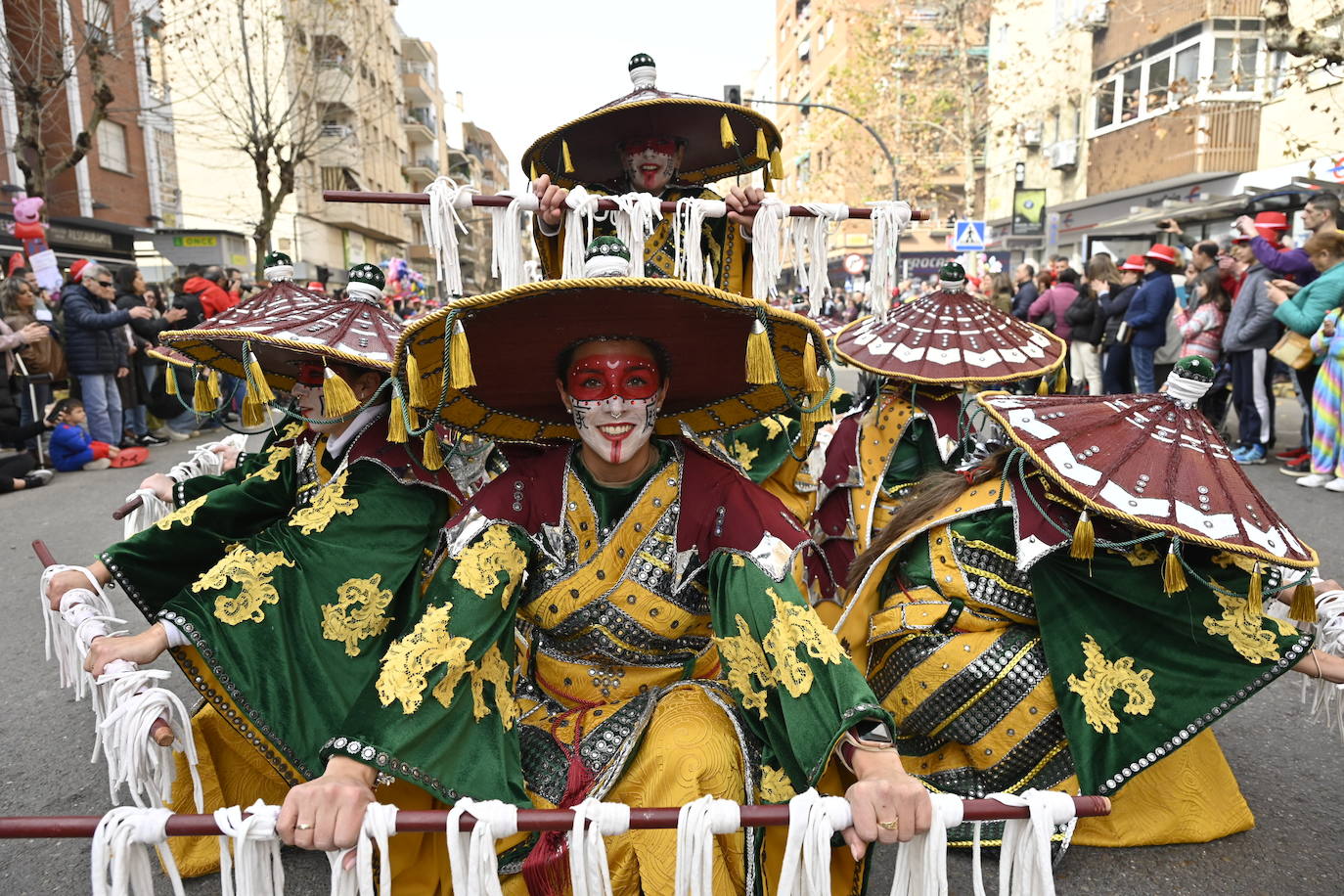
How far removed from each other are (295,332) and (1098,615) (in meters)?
2.40

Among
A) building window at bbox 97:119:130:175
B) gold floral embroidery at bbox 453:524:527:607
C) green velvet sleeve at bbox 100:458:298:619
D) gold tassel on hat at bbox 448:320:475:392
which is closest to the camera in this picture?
gold tassel on hat at bbox 448:320:475:392

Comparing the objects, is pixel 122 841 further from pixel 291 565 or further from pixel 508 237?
pixel 508 237

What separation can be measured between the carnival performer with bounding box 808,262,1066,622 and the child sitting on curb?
770cm

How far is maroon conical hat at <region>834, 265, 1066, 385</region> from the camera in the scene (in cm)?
371

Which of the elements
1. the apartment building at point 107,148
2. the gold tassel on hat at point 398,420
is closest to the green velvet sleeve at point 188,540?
the gold tassel on hat at point 398,420

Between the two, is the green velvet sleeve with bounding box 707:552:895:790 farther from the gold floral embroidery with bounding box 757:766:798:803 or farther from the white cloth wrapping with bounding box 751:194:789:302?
the white cloth wrapping with bounding box 751:194:789:302

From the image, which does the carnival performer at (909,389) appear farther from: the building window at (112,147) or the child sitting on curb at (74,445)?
the building window at (112,147)

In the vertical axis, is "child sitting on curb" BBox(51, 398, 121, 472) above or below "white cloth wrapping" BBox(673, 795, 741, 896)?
below

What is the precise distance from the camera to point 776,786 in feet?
6.61

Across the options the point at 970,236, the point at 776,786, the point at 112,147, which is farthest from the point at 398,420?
the point at 112,147

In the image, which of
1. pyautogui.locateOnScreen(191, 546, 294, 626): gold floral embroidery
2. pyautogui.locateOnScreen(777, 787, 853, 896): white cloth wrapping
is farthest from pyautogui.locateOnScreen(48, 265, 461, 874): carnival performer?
pyautogui.locateOnScreen(777, 787, 853, 896): white cloth wrapping

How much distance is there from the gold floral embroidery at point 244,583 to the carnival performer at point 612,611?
1.28 ft

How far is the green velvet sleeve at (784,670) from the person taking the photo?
70.8 inches

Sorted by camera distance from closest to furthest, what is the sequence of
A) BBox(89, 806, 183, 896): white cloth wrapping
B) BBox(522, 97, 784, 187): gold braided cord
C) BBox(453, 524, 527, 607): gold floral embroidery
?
BBox(89, 806, 183, 896): white cloth wrapping
BBox(453, 524, 527, 607): gold floral embroidery
BBox(522, 97, 784, 187): gold braided cord
